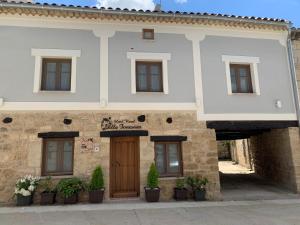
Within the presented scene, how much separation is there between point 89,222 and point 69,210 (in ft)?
4.15

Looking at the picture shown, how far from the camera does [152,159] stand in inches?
336

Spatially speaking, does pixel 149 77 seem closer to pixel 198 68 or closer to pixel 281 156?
pixel 198 68

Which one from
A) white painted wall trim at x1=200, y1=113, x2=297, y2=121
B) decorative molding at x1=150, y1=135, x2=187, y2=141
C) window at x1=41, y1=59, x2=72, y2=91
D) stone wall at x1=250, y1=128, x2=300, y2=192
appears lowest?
stone wall at x1=250, y1=128, x2=300, y2=192

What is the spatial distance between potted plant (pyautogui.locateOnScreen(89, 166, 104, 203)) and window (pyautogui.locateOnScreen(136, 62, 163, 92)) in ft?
10.1

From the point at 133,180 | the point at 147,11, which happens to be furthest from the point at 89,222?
the point at 147,11

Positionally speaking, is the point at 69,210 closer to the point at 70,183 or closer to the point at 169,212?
the point at 70,183

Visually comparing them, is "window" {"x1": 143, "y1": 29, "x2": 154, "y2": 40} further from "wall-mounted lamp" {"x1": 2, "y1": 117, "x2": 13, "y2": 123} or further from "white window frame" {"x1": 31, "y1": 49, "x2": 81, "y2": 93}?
"wall-mounted lamp" {"x1": 2, "y1": 117, "x2": 13, "y2": 123}

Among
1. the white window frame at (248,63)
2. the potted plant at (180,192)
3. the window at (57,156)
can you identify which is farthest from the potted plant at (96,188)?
the white window frame at (248,63)

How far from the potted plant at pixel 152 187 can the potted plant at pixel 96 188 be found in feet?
4.51

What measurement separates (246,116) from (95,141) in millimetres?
5238

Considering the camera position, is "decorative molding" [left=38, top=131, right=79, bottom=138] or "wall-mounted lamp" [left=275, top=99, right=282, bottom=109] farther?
"wall-mounted lamp" [left=275, top=99, right=282, bottom=109]

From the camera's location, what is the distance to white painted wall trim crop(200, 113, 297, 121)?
29.7ft

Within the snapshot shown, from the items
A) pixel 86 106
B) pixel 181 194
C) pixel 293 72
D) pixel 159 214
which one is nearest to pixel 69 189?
pixel 86 106

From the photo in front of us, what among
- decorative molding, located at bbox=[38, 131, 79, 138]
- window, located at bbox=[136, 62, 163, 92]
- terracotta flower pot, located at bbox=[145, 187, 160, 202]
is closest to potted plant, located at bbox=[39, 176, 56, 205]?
decorative molding, located at bbox=[38, 131, 79, 138]
